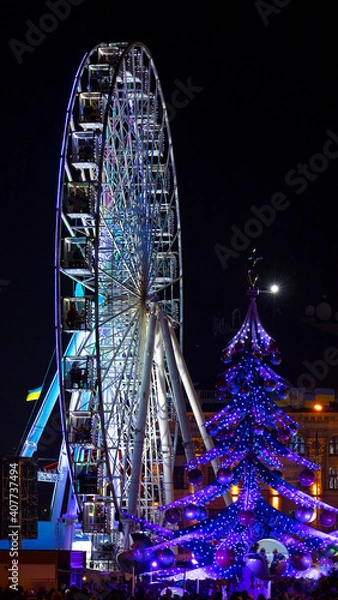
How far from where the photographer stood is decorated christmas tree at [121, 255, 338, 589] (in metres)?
39.1

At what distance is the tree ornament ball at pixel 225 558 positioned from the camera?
3794 centimetres

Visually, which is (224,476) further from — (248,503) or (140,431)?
(140,431)

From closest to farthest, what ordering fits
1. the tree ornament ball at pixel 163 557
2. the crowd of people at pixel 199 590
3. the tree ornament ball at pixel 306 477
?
the crowd of people at pixel 199 590, the tree ornament ball at pixel 163 557, the tree ornament ball at pixel 306 477

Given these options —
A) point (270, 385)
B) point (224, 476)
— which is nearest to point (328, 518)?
point (224, 476)

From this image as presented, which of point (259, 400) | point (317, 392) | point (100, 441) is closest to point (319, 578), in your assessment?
point (259, 400)

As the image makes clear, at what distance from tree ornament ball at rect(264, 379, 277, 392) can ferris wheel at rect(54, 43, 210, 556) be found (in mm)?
6255

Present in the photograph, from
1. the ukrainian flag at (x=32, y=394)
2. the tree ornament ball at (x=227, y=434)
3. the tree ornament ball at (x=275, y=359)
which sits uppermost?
the tree ornament ball at (x=275, y=359)

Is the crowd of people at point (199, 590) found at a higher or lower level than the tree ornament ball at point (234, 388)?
lower

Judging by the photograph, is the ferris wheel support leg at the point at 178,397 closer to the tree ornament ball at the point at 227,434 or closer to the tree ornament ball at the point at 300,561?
the tree ornament ball at the point at 227,434

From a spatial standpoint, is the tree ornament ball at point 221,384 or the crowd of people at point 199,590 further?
the tree ornament ball at point 221,384

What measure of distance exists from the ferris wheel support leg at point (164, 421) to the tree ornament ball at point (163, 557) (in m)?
11.5

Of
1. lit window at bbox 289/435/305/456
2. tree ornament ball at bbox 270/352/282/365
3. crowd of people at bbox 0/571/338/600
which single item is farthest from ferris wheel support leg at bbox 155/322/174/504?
lit window at bbox 289/435/305/456

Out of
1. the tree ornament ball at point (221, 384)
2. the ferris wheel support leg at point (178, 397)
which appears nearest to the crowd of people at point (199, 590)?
the tree ornament ball at point (221, 384)

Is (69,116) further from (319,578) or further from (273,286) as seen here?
(273,286)
